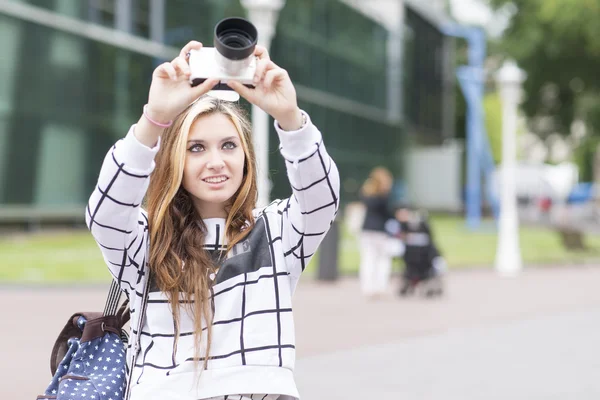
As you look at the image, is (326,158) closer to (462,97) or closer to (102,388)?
(102,388)

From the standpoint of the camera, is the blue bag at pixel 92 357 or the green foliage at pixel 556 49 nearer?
the blue bag at pixel 92 357

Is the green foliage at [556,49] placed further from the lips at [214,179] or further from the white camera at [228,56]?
the white camera at [228,56]

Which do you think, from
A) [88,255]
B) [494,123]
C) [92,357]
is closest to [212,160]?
[92,357]

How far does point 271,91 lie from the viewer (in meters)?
2.12

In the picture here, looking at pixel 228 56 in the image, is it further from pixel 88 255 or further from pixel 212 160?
pixel 88 255

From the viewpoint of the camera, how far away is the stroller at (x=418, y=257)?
12.8 m

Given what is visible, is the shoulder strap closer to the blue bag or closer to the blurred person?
the blue bag

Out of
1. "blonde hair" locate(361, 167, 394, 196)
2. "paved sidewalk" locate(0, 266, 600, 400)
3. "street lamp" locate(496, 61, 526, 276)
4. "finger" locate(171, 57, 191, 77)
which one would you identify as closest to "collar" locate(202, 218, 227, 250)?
"finger" locate(171, 57, 191, 77)

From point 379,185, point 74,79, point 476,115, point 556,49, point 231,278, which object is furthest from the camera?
point 556,49

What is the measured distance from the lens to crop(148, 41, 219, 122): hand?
2035 mm

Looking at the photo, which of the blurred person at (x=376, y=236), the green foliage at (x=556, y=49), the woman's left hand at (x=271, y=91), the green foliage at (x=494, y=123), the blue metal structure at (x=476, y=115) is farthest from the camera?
the green foliage at (x=494, y=123)

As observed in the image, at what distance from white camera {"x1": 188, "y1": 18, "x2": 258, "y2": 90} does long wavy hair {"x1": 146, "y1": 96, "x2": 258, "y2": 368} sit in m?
0.29

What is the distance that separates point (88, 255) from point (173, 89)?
17224mm

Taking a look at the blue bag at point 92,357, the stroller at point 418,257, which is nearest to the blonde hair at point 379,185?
the stroller at point 418,257
